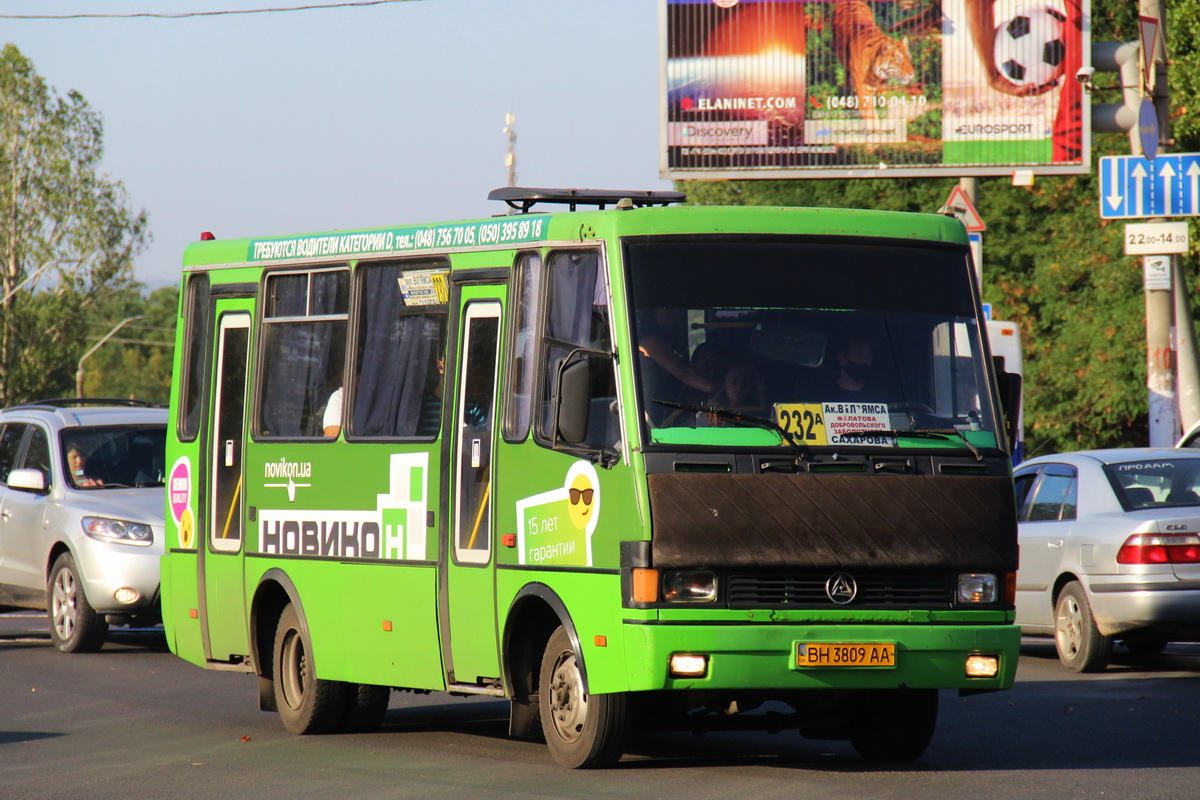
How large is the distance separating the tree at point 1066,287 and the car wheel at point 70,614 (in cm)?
2489

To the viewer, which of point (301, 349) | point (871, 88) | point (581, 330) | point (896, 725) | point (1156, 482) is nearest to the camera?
point (581, 330)

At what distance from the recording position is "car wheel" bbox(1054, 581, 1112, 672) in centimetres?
1398

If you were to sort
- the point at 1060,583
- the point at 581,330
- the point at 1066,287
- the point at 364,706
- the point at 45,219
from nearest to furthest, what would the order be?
1. the point at 581,330
2. the point at 364,706
3. the point at 1060,583
4. the point at 1066,287
5. the point at 45,219

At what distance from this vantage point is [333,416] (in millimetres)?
11117

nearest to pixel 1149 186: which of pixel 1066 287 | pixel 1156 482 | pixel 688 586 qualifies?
pixel 1156 482

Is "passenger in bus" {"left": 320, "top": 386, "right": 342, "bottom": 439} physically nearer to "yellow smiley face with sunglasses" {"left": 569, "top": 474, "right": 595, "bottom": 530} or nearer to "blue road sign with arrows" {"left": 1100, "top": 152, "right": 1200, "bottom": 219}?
"yellow smiley face with sunglasses" {"left": 569, "top": 474, "right": 595, "bottom": 530}

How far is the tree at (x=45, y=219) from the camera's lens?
7381 cm

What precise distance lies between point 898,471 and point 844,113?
18.7 metres

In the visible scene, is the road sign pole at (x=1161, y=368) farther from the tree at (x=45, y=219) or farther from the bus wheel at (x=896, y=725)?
the tree at (x=45, y=219)

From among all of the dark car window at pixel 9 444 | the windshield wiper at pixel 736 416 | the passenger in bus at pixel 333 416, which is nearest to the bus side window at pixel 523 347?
the windshield wiper at pixel 736 416

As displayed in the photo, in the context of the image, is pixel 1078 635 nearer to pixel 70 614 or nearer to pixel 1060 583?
pixel 1060 583

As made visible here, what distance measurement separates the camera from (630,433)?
28.6 ft

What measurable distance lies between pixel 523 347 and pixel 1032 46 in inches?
737

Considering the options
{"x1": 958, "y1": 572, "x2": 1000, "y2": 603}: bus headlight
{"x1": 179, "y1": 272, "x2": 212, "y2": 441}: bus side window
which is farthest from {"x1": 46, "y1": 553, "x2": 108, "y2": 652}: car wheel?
{"x1": 958, "y1": 572, "x2": 1000, "y2": 603}: bus headlight
